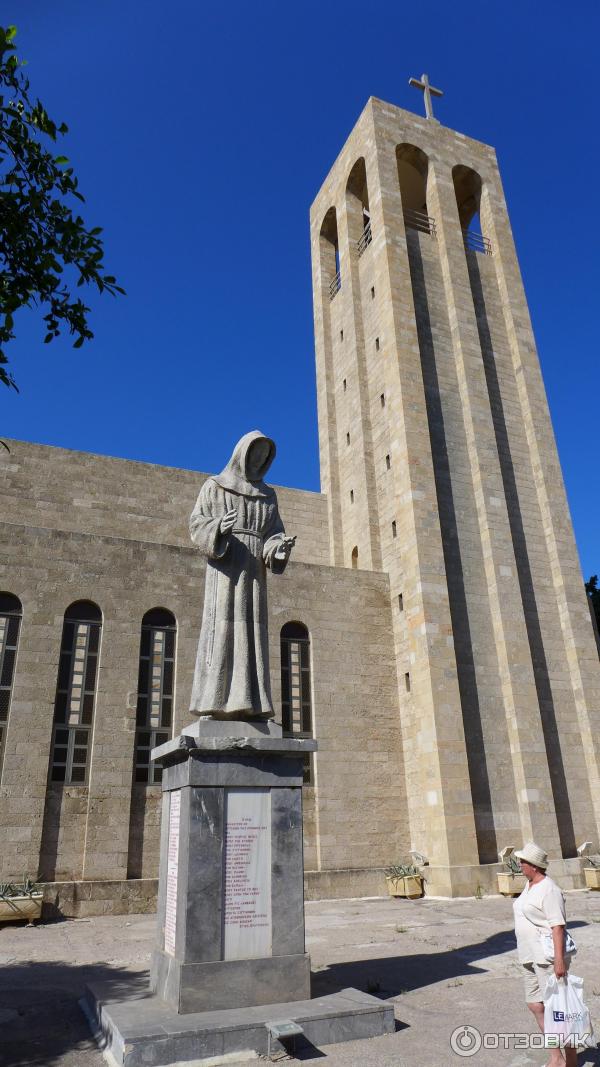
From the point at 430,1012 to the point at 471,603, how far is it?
13902mm

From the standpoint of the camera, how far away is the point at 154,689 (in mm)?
16312

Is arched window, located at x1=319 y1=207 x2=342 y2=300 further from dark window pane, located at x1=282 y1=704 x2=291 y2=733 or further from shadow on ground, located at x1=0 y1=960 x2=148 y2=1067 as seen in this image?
shadow on ground, located at x1=0 y1=960 x2=148 y2=1067

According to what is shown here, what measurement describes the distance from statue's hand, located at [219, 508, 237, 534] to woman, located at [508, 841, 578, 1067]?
157 inches

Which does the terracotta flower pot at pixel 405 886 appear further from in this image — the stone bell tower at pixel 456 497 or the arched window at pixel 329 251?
the arched window at pixel 329 251

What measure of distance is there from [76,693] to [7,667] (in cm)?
153

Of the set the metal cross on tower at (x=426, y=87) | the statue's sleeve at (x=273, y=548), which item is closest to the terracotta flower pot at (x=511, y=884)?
the statue's sleeve at (x=273, y=548)

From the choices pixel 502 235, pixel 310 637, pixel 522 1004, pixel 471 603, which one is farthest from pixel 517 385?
pixel 522 1004

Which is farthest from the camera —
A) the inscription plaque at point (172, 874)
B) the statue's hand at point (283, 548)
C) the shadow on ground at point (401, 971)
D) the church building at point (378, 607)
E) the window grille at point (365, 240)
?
the window grille at point (365, 240)

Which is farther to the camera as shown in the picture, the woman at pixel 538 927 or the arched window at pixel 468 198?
the arched window at pixel 468 198

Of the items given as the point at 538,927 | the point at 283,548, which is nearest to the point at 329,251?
the point at 283,548

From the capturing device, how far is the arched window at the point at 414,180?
2553cm

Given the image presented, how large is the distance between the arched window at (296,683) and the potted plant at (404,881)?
9.01 feet

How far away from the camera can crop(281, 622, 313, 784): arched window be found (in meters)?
17.3

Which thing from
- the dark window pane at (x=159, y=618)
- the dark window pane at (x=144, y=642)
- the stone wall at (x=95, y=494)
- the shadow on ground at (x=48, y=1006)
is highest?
the stone wall at (x=95, y=494)
